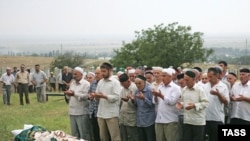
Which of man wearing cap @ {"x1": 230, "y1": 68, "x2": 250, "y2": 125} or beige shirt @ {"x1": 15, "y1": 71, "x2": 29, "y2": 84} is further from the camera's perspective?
beige shirt @ {"x1": 15, "y1": 71, "x2": 29, "y2": 84}

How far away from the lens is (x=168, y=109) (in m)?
7.63

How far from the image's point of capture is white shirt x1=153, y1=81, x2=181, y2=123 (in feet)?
24.8

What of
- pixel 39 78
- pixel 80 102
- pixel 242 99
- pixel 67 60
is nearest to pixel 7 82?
pixel 39 78

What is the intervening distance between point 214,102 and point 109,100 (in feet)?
6.42

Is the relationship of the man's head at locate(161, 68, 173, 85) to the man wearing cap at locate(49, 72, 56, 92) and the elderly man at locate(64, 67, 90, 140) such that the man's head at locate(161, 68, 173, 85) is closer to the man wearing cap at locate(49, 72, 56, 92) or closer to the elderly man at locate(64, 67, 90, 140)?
the elderly man at locate(64, 67, 90, 140)

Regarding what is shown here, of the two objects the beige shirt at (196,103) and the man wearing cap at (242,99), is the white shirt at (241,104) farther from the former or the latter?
the beige shirt at (196,103)

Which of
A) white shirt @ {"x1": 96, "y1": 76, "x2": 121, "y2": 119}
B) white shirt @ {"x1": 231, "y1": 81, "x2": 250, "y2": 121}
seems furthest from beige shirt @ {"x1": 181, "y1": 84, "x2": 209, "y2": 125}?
white shirt @ {"x1": 96, "y1": 76, "x2": 121, "y2": 119}

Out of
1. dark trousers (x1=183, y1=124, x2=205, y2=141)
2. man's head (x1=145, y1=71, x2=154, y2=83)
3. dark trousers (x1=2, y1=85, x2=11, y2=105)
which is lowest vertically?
dark trousers (x1=2, y1=85, x2=11, y2=105)

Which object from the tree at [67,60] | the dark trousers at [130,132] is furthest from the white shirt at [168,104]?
the tree at [67,60]

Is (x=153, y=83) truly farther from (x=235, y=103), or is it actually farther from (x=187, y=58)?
(x=187, y=58)

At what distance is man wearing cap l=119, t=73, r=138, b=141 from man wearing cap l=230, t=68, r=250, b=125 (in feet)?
5.93

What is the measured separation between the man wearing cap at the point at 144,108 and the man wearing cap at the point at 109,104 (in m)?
0.43

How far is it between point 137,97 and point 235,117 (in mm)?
1797

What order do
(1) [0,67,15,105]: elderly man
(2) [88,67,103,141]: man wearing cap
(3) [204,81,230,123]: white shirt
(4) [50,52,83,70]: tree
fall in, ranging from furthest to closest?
1. (4) [50,52,83,70]: tree
2. (1) [0,67,15,105]: elderly man
3. (2) [88,67,103,141]: man wearing cap
4. (3) [204,81,230,123]: white shirt
